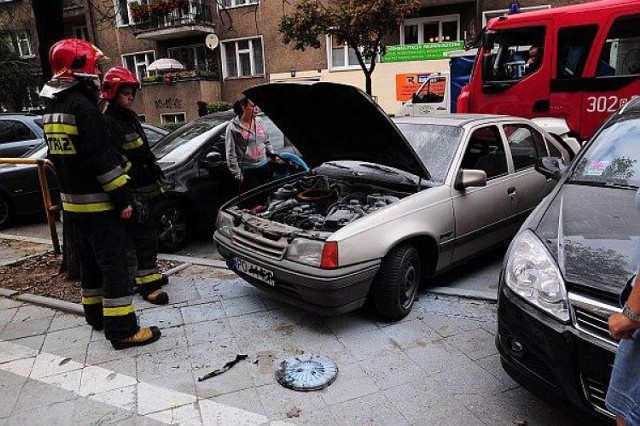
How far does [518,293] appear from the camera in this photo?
254 cm

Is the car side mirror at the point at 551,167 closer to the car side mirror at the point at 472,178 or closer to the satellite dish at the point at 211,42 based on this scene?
the car side mirror at the point at 472,178

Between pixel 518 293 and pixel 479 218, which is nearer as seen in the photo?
pixel 518 293

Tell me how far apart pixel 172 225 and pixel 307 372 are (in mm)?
3172

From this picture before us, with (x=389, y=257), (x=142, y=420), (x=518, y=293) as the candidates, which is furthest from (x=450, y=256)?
(x=142, y=420)

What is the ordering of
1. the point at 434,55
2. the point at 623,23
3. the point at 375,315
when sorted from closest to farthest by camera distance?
the point at 375,315 → the point at 623,23 → the point at 434,55

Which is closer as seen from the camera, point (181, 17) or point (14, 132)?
point (14, 132)

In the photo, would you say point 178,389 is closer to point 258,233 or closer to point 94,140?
point 258,233

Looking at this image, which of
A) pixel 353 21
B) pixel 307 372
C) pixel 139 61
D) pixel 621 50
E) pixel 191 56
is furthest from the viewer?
pixel 139 61

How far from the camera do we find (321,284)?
333 cm

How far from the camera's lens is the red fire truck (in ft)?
22.4

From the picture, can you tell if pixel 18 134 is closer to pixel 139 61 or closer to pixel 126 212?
pixel 126 212

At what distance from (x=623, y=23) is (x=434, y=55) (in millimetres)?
10381

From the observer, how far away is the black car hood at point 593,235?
227cm

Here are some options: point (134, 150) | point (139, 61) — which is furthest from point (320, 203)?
point (139, 61)
